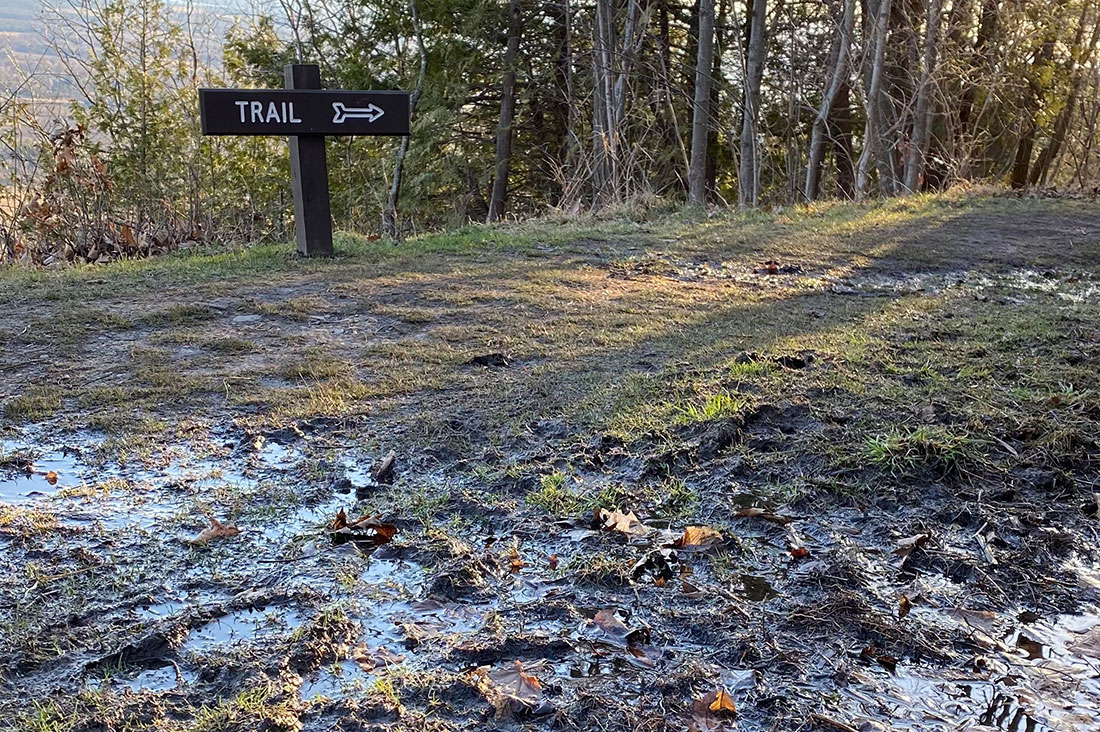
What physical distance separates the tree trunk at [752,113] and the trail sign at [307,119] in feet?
26.5

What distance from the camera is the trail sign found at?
654 cm

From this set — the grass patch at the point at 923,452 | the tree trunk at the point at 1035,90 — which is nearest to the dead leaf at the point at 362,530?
the grass patch at the point at 923,452

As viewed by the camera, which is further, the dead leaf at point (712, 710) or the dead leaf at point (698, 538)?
the dead leaf at point (698, 538)

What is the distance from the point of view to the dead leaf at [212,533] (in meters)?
2.59

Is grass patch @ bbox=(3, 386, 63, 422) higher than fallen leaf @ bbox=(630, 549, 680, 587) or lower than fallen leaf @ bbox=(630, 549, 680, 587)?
higher

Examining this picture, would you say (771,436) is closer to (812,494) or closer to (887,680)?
(812,494)

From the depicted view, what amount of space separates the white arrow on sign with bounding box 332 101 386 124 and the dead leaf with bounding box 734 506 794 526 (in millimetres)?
5277

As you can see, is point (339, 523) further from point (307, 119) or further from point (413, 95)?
point (413, 95)

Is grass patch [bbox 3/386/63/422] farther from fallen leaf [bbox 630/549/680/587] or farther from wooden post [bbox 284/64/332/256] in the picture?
wooden post [bbox 284/64/332/256]

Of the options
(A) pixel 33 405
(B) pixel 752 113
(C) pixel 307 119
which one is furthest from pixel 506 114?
(A) pixel 33 405

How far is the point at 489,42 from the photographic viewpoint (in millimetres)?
20875

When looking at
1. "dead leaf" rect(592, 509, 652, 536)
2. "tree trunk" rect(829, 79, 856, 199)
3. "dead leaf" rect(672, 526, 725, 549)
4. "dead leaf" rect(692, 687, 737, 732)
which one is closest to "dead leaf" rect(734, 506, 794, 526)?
"dead leaf" rect(672, 526, 725, 549)

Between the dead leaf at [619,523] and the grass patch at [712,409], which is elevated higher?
the grass patch at [712,409]

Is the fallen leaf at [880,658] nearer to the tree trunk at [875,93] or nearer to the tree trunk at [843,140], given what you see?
the tree trunk at [875,93]
